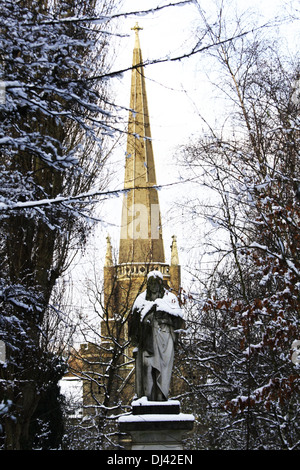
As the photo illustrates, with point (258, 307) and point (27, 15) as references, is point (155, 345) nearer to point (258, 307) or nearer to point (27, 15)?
point (258, 307)

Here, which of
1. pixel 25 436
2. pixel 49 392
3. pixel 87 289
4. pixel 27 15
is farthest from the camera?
pixel 87 289

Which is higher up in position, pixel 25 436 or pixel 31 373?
pixel 31 373

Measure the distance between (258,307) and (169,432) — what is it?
6.71 ft

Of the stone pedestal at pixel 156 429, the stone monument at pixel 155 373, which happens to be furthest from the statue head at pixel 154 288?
the stone pedestal at pixel 156 429

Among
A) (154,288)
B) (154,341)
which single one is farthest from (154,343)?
(154,288)

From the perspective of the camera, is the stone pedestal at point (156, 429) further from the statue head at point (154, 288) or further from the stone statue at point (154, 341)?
the statue head at point (154, 288)

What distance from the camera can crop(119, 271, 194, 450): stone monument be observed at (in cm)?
809

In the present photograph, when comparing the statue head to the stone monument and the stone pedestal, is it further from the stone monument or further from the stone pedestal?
the stone pedestal

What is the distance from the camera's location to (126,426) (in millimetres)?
8062

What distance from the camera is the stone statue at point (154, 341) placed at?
864cm

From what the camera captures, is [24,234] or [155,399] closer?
[155,399]
